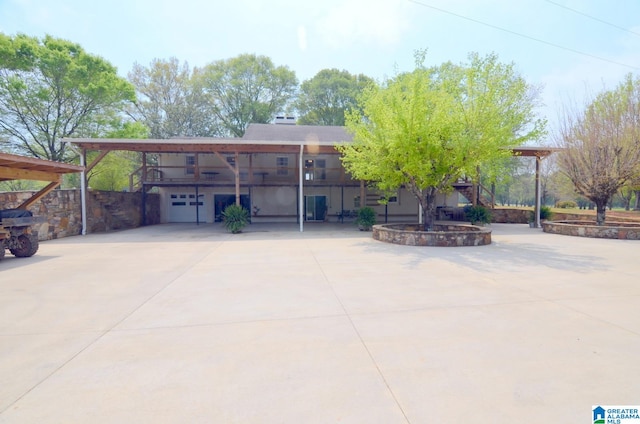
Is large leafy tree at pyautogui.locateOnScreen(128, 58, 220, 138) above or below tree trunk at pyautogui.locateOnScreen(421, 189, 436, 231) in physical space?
above

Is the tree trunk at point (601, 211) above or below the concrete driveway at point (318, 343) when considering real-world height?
above

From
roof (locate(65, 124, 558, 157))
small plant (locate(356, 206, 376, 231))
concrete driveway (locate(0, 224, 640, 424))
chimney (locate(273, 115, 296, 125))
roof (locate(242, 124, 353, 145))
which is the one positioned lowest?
concrete driveway (locate(0, 224, 640, 424))

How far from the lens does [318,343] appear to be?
3258 mm

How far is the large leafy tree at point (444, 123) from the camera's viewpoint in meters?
9.75

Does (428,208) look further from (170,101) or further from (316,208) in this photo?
(170,101)

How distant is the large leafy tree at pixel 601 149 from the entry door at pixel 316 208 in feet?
38.6

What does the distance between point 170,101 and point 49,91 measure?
45.1ft

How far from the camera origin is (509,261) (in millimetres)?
7395

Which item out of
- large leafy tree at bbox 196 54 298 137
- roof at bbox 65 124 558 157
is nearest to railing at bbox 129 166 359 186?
roof at bbox 65 124 558 157

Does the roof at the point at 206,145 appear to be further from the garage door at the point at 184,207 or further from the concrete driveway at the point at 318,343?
the concrete driveway at the point at 318,343

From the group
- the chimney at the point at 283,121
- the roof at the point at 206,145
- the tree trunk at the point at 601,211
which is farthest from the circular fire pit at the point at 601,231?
the chimney at the point at 283,121

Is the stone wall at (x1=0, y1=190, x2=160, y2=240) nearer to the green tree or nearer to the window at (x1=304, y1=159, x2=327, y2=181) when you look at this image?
the window at (x1=304, y1=159, x2=327, y2=181)

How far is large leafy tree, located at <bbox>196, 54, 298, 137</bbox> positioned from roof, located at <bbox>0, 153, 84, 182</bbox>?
2369 cm

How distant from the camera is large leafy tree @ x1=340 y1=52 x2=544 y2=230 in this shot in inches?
384
